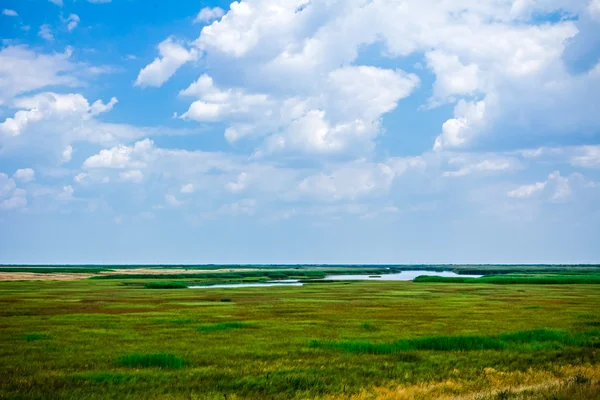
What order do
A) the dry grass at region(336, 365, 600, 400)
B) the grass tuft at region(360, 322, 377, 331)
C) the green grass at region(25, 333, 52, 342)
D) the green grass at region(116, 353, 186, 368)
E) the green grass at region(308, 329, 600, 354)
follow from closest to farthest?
the dry grass at region(336, 365, 600, 400)
the green grass at region(116, 353, 186, 368)
the green grass at region(308, 329, 600, 354)
the green grass at region(25, 333, 52, 342)
the grass tuft at region(360, 322, 377, 331)

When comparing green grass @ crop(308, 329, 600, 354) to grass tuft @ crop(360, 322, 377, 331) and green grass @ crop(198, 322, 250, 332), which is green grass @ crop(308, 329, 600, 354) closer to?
grass tuft @ crop(360, 322, 377, 331)

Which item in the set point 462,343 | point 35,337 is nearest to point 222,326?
point 35,337

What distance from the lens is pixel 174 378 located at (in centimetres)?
2019

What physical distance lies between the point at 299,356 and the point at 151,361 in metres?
6.61

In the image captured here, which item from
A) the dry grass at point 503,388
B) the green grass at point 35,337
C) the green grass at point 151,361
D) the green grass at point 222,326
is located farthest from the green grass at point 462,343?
the green grass at point 35,337

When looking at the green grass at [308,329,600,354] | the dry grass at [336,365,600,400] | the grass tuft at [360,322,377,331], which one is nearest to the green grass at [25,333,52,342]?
the green grass at [308,329,600,354]

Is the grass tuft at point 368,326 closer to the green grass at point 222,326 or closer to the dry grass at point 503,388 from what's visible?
the green grass at point 222,326

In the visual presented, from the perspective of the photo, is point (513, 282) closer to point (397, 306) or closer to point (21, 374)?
point (397, 306)

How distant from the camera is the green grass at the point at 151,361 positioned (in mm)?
22547

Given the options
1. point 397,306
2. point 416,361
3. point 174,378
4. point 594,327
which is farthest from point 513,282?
point 174,378

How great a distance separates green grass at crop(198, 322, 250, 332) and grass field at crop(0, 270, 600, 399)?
71 mm

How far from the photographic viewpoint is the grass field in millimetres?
18656

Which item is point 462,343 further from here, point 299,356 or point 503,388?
point 299,356

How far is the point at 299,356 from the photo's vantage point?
81.4ft
